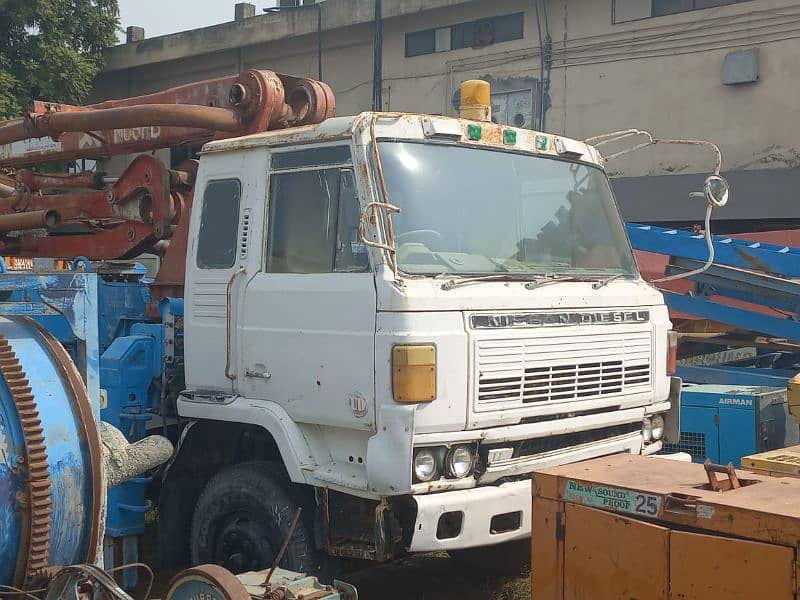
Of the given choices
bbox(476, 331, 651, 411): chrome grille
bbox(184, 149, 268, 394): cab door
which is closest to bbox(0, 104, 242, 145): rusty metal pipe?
bbox(184, 149, 268, 394): cab door

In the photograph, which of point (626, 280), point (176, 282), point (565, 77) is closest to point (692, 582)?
point (626, 280)

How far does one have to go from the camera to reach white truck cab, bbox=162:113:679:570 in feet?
13.8

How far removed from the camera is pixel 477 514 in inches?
165

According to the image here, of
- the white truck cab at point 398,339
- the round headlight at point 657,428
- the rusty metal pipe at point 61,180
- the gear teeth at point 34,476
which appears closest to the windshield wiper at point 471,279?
the white truck cab at point 398,339

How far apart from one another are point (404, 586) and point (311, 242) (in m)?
2.38

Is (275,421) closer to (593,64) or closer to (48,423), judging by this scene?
(48,423)

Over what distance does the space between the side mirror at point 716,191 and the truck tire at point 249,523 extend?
264 centimetres

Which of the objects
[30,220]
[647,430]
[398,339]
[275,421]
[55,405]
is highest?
[30,220]

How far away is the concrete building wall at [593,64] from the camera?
15.4 m

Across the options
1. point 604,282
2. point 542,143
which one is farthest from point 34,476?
point 542,143

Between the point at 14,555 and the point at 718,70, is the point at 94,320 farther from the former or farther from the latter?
the point at 718,70

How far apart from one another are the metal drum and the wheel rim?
2.97ft

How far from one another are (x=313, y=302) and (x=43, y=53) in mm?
16739

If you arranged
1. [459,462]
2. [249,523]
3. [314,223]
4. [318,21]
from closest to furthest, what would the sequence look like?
[459,462], [314,223], [249,523], [318,21]
